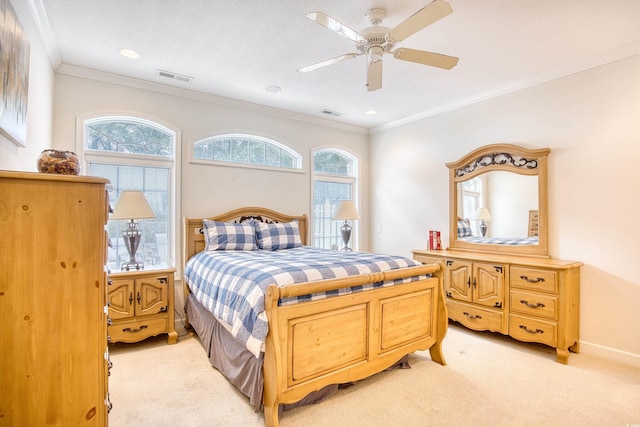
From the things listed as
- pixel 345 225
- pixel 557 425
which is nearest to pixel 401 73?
pixel 345 225

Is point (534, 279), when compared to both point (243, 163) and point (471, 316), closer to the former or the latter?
point (471, 316)

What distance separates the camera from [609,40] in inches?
107

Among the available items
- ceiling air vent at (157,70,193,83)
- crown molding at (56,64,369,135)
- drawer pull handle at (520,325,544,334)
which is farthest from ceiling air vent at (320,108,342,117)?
drawer pull handle at (520,325,544,334)

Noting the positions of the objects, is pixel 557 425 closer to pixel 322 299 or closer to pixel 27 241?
pixel 322 299

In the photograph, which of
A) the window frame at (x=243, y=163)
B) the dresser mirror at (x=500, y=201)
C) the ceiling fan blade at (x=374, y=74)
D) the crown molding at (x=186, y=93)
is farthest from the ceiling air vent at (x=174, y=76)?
the dresser mirror at (x=500, y=201)

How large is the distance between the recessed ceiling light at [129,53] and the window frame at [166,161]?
2.31 ft

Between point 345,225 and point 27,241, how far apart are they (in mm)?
3966

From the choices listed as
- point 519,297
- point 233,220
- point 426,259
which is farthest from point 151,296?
point 519,297

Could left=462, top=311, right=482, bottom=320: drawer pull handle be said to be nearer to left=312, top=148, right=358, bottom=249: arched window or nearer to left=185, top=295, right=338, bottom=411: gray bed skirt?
left=185, top=295, right=338, bottom=411: gray bed skirt

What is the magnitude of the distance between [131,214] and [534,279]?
3.94m

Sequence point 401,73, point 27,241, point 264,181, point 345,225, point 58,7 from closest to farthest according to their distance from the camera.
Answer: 1. point 27,241
2. point 58,7
3. point 401,73
4. point 264,181
5. point 345,225

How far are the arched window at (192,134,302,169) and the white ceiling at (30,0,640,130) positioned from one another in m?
0.62

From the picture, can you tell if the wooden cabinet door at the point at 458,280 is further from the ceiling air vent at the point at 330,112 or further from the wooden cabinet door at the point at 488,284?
the ceiling air vent at the point at 330,112

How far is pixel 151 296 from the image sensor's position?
10.4 ft
